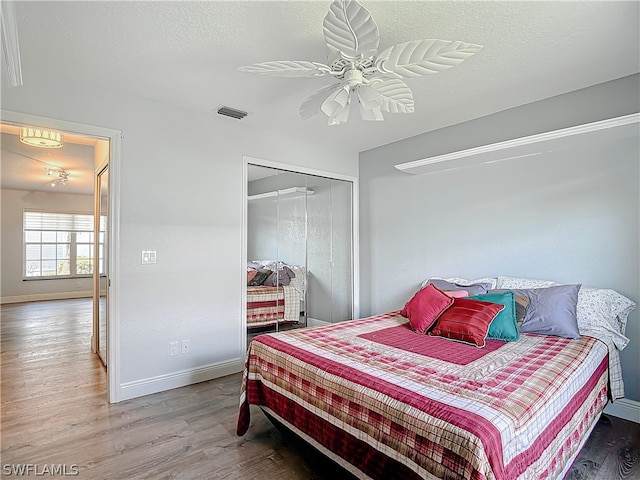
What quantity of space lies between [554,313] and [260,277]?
265cm

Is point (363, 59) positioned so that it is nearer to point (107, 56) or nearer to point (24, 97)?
point (107, 56)

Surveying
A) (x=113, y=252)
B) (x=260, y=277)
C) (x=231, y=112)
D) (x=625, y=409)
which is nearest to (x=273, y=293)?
(x=260, y=277)

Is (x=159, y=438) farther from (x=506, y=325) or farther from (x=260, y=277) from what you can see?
(x=506, y=325)

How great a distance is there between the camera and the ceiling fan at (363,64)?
5.32 feet

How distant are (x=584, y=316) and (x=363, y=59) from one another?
2377 millimetres

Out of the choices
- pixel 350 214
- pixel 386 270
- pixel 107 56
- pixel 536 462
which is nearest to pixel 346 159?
pixel 350 214

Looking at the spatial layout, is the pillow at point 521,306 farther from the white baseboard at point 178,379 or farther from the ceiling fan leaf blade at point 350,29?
the white baseboard at point 178,379

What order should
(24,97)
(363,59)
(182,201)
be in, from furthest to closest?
1. (182,201)
2. (24,97)
3. (363,59)

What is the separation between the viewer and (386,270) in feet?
14.5

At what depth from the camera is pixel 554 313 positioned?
257 cm

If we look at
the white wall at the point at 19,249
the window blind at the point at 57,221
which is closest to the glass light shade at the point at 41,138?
the white wall at the point at 19,249

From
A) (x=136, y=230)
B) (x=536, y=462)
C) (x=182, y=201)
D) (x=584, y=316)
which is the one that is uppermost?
(x=182, y=201)

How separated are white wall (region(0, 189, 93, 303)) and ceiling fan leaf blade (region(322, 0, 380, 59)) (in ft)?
31.1

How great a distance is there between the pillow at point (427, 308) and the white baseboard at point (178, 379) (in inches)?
72.1
